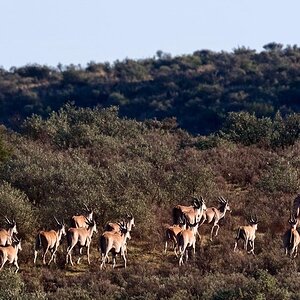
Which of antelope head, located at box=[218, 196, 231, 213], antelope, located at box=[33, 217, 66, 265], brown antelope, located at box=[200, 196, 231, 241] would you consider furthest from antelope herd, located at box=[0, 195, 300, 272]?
antelope head, located at box=[218, 196, 231, 213]

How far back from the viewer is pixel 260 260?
55.3 feet

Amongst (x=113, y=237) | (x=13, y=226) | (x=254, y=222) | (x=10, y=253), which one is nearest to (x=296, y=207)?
(x=254, y=222)

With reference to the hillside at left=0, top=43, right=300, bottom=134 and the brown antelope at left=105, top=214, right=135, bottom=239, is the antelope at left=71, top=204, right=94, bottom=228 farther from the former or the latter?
the hillside at left=0, top=43, right=300, bottom=134

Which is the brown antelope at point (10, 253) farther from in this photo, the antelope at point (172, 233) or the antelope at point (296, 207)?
the antelope at point (296, 207)

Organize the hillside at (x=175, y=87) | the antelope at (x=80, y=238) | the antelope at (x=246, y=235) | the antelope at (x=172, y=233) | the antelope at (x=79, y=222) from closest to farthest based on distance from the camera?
the antelope at (x=80, y=238) < the antelope at (x=172, y=233) < the antelope at (x=246, y=235) < the antelope at (x=79, y=222) < the hillside at (x=175, y=87)

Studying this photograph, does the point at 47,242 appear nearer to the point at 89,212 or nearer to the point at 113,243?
the point at 113,243

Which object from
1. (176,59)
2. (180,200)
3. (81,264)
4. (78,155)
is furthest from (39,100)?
(81,264)

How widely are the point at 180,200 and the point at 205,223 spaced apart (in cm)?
197

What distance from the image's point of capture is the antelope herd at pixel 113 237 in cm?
1742

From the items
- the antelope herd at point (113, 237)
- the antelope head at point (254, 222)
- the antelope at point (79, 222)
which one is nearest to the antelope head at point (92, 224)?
the antelope herd at point (113, 237)

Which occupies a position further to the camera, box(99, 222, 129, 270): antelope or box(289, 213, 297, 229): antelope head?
box(289, 213, 297, 229): antelope head

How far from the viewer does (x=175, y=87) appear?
211 feet

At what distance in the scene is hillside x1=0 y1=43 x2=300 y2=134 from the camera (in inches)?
2233

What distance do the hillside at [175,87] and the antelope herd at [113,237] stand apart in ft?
103
